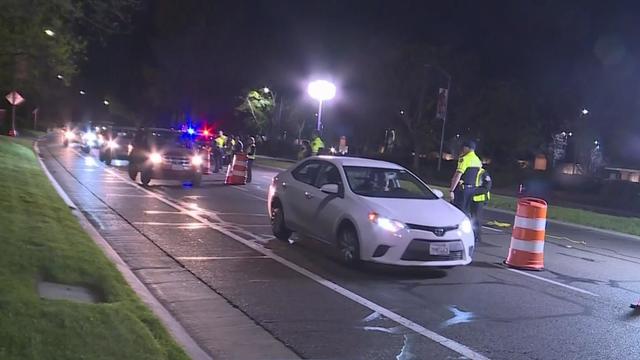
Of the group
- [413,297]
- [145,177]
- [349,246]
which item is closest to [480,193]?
[349,246]

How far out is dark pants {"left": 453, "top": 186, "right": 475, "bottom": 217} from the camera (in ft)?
39.3

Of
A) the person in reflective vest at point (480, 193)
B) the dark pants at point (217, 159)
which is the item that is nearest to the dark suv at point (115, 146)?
the dark pants at point (217, 159)

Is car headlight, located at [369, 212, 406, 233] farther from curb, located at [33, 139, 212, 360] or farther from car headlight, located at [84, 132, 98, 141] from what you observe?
car headlight, located at [84, 132, 98, 141]

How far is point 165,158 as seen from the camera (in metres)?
20.5

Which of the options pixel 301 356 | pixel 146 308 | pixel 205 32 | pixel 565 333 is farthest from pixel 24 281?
pixel 205 32

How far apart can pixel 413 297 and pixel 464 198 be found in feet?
14.9

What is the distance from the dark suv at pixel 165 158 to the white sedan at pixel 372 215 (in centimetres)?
1003

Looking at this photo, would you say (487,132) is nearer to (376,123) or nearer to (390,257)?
(376,123)

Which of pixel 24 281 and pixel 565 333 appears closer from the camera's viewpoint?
pixel 24 281

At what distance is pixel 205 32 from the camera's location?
2788 inches

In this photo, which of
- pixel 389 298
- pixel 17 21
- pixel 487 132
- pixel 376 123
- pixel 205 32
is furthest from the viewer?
pixel 205 32

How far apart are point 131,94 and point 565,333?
88720 millimetres

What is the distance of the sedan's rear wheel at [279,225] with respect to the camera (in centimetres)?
1134

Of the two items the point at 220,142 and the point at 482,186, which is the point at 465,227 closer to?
the point at 482,186
